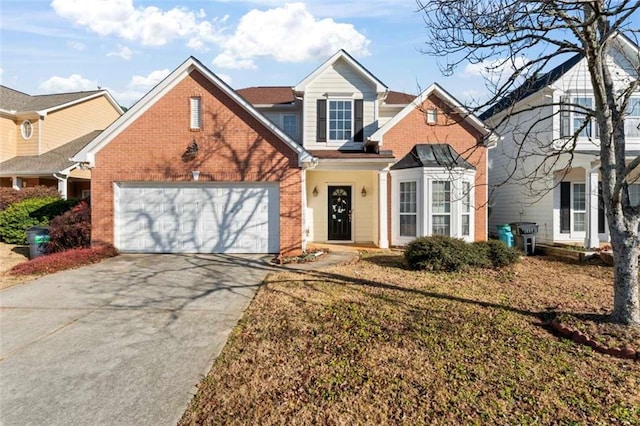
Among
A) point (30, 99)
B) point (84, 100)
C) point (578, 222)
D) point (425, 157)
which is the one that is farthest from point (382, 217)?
point (30, 99)

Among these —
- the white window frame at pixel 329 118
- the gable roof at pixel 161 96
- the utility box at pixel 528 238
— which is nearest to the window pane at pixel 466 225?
the utility box at pixel 528 238

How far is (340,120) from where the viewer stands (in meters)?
14.0

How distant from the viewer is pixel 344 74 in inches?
547

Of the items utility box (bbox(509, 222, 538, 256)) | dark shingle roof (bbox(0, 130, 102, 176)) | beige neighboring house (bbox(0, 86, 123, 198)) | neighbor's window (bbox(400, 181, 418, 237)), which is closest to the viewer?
neighbor's window (bbox(400, 181, 418, 237))

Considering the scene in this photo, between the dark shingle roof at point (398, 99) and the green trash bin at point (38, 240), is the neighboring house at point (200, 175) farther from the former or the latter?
the dark shingle roof at point (398, 99)

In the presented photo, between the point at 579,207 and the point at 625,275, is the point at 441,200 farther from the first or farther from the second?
the point at 625,275

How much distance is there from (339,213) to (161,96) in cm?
774

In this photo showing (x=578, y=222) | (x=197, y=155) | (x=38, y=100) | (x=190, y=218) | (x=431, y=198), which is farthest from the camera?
(x=38, y=100)

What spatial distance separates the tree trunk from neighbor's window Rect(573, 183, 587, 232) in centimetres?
1007

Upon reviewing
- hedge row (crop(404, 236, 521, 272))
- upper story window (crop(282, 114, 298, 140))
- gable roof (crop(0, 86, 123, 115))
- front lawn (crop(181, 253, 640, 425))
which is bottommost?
front lawn (crop(181, 253, 640, 425))

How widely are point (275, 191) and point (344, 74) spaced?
5914 millimetres

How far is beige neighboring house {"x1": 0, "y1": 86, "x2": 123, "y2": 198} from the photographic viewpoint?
18516 mm

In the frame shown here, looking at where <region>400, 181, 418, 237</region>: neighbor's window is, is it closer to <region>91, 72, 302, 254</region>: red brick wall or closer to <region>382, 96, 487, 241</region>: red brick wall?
<region>382, 96, 487, 241</region>: red brick wall

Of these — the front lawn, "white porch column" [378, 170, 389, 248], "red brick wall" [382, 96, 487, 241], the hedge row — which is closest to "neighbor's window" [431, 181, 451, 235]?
"red brick wall" [382, 96, 487, 241]
